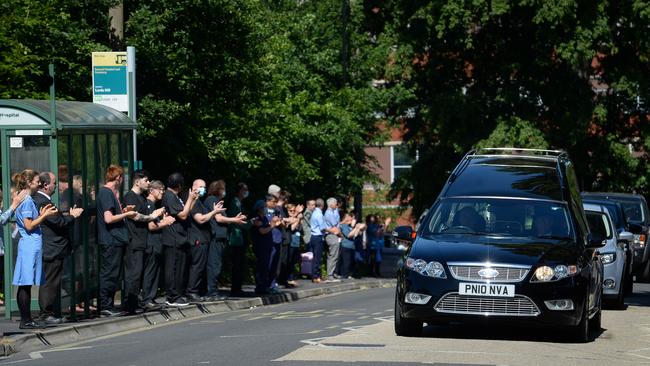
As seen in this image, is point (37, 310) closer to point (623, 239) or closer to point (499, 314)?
point (499, 314)

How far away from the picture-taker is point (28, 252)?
15.9 meters

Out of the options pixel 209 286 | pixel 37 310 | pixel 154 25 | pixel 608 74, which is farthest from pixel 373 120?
pixel 37 310

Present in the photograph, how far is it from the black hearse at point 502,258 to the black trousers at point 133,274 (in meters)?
4.52

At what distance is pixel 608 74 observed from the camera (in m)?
46.3

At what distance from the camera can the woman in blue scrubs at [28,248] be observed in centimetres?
1582

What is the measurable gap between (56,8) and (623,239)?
10368mm

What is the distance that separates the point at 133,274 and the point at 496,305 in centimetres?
604

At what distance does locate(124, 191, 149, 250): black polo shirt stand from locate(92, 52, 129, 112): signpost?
9.61ft

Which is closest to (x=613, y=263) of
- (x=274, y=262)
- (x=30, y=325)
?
(x=274, y=262)

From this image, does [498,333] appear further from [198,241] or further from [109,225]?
[198,241]

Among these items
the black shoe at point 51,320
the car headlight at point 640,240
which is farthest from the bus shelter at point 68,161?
the car headlight at point 640,240

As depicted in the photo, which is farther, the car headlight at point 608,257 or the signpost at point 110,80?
the car headlight at point 608,257

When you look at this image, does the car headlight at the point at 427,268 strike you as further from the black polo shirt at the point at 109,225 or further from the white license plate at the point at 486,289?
the black polo shirt at the point at 109,225

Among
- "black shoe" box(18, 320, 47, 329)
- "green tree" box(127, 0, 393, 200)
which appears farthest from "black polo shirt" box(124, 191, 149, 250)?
"green tree" box(127, 0, 393, 200)
